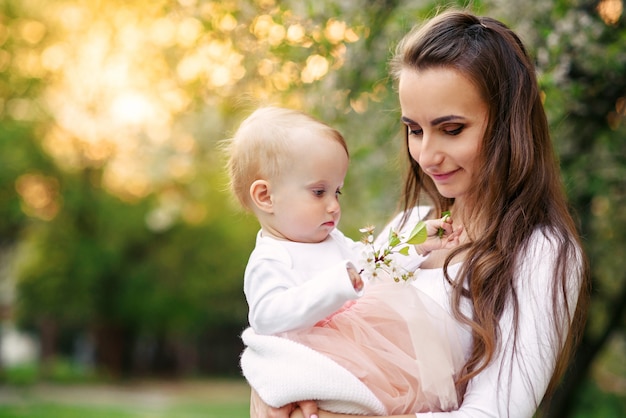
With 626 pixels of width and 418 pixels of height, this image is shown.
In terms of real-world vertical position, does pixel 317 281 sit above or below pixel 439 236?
below

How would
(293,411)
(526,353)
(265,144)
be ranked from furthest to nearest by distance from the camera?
1. (265,144)
2. (293,411)
3. (526,353)

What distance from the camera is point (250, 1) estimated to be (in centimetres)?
477

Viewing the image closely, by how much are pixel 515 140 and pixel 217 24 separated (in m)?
2.91

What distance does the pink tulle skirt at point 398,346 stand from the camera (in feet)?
7.59

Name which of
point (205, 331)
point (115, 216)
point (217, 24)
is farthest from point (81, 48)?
point (217, 24)

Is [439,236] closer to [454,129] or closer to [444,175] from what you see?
[444,175]

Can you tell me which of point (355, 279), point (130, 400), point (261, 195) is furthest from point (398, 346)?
point (130, 400)

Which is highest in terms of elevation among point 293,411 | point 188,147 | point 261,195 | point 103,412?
point 188,147

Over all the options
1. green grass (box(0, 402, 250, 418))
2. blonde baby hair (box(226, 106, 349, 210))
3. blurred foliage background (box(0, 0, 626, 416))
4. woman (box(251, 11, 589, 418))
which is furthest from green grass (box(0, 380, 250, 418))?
woman (box(251, 11, 589, 418))

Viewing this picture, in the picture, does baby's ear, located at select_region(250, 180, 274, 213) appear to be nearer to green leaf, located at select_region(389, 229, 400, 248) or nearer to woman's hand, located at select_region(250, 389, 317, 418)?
green leaf, located at select_region(389, 229, 400, 248)

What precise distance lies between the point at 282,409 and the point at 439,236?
0.70m

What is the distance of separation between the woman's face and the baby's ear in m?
0.47

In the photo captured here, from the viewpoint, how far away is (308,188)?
2.56m

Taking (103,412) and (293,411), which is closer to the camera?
(293,411)
